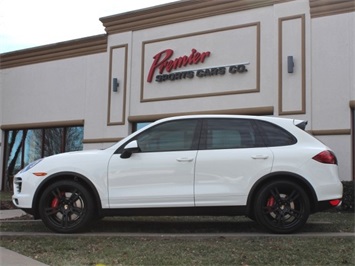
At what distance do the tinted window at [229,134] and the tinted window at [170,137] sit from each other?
7.9 inches

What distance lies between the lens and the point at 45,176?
240 inches

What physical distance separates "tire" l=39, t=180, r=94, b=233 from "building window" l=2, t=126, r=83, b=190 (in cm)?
1013

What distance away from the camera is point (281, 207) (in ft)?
18.8

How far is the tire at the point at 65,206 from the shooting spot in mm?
5961

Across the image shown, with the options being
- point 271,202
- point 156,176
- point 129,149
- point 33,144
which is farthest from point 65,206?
point 33,144

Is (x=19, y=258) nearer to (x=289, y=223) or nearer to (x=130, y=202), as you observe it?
(x=130, y=202)

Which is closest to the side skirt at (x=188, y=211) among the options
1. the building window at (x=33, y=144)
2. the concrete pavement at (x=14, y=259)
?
the concrete pavement at (x=14, y=259)

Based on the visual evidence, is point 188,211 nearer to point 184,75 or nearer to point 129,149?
point 129,149

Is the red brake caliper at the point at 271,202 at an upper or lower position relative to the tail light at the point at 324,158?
lower

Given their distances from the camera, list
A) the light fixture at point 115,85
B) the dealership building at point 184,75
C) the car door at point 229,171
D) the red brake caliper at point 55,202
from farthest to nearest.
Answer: the light fixture at point 115,85 → the dealership building at point 184,75 → the red brake caliper at point 55,202 → the car door at point 229,171

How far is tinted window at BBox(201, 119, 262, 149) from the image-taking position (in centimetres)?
601

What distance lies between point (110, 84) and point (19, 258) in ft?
35.4

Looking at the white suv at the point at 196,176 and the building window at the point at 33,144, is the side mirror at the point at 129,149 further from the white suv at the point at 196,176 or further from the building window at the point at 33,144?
the building window at the point at 33,144

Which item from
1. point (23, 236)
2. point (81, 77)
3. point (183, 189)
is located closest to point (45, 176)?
point (23, 236)
